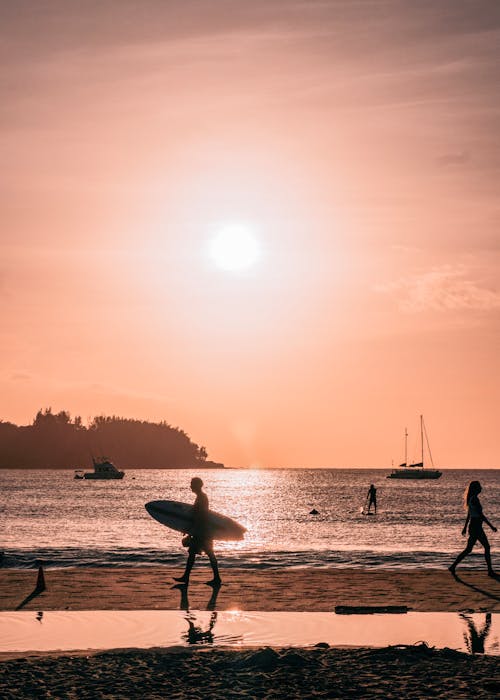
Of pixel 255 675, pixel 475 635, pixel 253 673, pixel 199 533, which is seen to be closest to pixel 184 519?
pixel 199 533

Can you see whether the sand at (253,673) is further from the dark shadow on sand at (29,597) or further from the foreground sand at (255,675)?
the dark shadow on sand at (29,597)

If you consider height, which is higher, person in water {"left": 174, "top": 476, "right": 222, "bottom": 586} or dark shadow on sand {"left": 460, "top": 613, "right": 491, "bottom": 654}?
person in water {"left": 174, "top": 476, "right": 222, "bottom": 586}

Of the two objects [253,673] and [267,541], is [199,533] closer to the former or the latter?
[253,673]

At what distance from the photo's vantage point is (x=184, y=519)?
87.7ft

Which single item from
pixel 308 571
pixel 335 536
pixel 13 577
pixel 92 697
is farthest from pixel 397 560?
pixel 335 536

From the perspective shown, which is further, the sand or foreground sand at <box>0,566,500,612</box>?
foreground sand at <box>0,566,500,612</box>

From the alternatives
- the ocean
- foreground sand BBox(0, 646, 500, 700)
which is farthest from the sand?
the ocean

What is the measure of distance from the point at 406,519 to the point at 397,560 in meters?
50.1

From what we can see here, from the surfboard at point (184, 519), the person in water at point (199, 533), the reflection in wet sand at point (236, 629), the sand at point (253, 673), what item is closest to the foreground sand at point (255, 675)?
the sand at point (253, 673)

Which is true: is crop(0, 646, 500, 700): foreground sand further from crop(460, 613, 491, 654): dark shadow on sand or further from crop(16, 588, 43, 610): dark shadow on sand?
crop(16, 588, 43, 610): dark shadow on sand

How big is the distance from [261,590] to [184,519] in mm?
7776

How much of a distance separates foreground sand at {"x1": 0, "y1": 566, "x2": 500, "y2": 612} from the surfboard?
2246mm

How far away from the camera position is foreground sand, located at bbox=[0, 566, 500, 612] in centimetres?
1716

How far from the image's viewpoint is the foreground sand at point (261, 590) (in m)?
17.2
